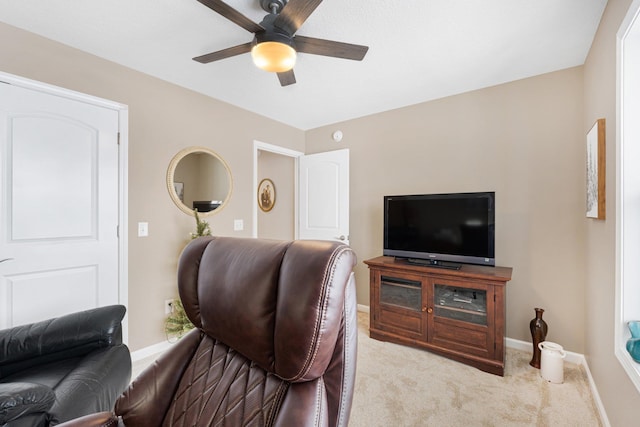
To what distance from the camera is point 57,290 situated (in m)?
2.07

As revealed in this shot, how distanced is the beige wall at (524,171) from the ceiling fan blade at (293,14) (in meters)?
2.06

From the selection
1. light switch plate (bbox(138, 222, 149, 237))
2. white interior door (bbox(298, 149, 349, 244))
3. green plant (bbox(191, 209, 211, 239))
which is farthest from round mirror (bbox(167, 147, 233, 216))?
white interior door (bbox(298, 149, 349, 244))

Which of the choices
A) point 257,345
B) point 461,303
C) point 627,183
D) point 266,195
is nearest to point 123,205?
point 257,345

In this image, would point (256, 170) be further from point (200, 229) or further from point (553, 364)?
point (553, 364)

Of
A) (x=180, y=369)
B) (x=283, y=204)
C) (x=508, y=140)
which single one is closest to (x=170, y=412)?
(x=180, y=369)

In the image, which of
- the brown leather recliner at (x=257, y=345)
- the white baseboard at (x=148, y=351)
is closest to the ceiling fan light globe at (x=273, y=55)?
the brown leather recliner at (x=257, y=345)

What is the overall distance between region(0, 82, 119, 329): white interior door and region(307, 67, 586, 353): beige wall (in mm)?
2915

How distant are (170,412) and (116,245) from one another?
1926 mm

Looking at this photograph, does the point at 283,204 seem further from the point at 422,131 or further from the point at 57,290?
the point at 57,290

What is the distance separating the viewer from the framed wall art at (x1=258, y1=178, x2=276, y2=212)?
15.5ft

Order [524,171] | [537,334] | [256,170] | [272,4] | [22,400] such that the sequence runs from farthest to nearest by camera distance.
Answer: [256,170]
[524,171]
[537,334]
[272,4]
[22,400]

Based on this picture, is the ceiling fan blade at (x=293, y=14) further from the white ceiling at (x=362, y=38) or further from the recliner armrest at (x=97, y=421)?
the recliner armrest at (x=97, y=421)

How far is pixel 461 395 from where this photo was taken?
196 centimetres

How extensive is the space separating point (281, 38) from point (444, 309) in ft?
7.97
